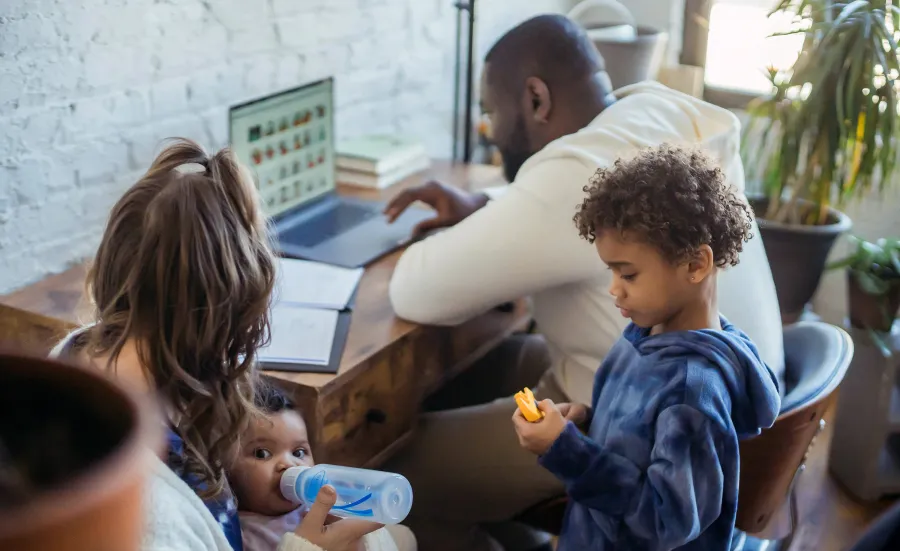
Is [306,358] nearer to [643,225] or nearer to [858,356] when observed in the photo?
[643,225]

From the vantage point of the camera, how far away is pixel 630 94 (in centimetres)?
169

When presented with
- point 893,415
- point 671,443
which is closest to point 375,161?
point 671,443

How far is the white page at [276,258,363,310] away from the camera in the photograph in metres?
1.55

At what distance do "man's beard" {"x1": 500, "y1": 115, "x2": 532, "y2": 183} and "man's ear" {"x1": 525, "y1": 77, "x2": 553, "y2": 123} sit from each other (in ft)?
0.10

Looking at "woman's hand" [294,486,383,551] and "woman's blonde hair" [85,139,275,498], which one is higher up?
"woman's blonde hair" [85,139,275,498]

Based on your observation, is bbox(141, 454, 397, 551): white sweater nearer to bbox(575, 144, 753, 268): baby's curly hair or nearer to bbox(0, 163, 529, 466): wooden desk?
bbox(0, 163, 529, 466): wooden desk

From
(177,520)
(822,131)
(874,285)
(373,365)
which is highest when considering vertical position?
(822,131)

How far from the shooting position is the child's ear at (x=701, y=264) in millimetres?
1068

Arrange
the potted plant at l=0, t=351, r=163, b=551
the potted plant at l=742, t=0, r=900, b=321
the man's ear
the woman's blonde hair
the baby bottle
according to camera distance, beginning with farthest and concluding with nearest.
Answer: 1. the potted plant at l=742, t=0, r=900, b=321
2. the man's ear
3. the baby bottle
4. the woman's blonde hair
5. the potted plant at l=0, t=351, r=163, b=551

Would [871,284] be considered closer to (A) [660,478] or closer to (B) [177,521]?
(A) [660,478]

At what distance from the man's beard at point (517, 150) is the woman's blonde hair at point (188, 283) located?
2.65 feet

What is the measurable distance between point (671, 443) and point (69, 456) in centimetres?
84

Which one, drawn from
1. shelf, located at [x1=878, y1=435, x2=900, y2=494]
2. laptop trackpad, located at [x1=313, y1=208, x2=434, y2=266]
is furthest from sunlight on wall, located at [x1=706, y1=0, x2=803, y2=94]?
laptop trackpad, located at [x1=313, y1=208, x2=434, y2=266]

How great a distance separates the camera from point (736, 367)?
1090mm
